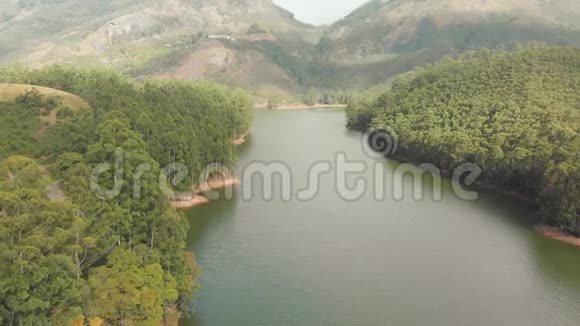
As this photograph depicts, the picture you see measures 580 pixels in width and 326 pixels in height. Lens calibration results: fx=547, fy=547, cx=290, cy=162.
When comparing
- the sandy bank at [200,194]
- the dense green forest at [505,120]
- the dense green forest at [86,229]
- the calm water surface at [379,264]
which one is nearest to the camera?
the dense green forest at [86,229]

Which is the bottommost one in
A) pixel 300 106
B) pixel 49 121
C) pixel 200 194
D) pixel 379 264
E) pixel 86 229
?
pixel 379 264

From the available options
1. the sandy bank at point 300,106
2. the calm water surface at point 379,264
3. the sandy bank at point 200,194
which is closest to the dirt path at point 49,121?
the sandy bank at point 200,194

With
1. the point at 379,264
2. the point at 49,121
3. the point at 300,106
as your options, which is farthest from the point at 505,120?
the point at 300,106

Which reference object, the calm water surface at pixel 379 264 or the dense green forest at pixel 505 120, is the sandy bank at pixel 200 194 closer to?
A: the calm water surface at pixel 379 264

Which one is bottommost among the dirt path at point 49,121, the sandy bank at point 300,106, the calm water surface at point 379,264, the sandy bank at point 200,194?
the calm water surface at point 379,264

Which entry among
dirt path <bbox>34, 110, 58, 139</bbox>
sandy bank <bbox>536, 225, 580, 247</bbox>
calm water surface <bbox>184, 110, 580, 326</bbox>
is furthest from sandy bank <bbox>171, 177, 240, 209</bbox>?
sandy bank <bbox>536, 225, 580, 247</bbox>

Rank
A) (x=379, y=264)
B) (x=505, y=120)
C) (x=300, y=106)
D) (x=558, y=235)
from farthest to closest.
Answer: (x=300, y=106) < (x=505, y=120) < (x=558, y=235) < (x=379, y=264)

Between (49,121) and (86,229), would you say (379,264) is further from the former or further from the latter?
(49,121)
